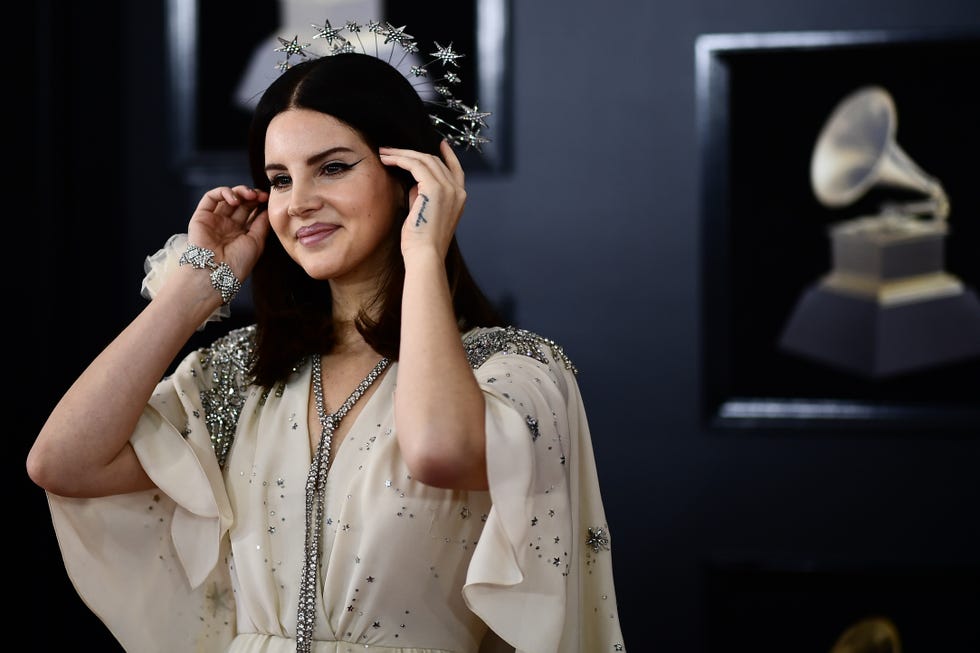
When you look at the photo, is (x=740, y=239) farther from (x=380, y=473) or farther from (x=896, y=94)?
(x=380, y=473)

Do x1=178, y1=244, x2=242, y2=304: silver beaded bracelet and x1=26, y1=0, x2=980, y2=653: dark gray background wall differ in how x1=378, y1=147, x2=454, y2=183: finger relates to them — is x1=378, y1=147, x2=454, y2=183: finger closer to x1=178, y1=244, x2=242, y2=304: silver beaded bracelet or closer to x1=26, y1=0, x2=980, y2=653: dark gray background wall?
x1=178, y1=244, x2=242, y2=304: silver beaded bracelet

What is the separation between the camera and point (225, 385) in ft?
5.96

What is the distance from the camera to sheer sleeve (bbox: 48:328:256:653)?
1661mm

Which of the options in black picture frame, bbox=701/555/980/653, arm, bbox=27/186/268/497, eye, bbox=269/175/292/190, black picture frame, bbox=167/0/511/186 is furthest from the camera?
black picture frame, bbox=167/0/511/186

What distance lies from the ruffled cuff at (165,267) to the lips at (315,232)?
0.67 ft

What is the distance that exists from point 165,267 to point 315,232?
0.31 metres

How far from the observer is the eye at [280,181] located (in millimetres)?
1698

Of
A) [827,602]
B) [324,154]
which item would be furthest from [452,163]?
[827,602]

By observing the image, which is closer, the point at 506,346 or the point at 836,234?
the point at 506,346

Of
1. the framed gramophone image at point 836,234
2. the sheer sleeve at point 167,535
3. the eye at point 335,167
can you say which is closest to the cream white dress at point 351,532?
the sheer sleeve at point 167,535

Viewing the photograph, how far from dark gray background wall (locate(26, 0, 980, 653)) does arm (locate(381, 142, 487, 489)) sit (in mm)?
1539

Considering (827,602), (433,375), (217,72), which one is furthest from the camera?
(217,72)

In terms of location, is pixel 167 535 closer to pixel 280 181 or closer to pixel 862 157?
pixel 280 181

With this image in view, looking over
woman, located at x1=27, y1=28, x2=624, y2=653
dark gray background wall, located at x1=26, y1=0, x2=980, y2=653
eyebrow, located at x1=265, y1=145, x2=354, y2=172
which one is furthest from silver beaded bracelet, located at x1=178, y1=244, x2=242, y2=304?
dark gray background wall, located at x1=26, y1=0, x2=980, y2=653
